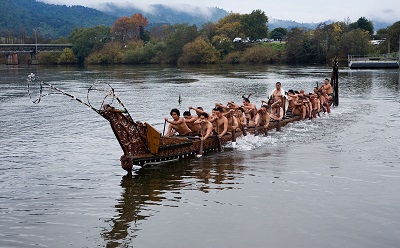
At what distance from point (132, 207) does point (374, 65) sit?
74399 mm

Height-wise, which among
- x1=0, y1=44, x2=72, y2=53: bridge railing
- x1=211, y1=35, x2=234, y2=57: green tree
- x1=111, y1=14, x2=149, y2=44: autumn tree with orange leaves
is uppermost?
x1=111, y1=14, x2=149, y2=44: autumn tree with orange leaves

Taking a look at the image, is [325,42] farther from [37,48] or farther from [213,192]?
[213,192]

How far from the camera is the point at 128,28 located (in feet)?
550

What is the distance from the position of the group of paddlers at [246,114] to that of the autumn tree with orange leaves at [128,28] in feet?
436

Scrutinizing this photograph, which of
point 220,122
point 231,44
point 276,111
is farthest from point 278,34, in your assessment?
point 220,122

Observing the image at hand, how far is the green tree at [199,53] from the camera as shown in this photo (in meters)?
124

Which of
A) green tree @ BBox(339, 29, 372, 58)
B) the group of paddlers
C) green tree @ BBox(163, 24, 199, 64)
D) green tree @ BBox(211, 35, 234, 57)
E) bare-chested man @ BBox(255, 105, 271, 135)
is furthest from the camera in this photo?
green tree @ BBox(163, 24, 199, 64)

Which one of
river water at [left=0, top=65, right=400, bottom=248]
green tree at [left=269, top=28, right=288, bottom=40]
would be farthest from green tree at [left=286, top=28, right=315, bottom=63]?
river water at [left=0, top=65, right=400, bottom=248]

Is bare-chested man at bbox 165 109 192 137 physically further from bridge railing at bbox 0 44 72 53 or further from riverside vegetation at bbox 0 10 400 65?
bridge railing at bbox 0 44 72 53

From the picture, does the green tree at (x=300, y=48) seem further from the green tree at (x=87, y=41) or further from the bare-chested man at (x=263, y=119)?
the bare-chested man at (x=263, y=119)

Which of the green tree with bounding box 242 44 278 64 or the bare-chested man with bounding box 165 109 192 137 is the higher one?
the green tree with bounding box 242 44 278 64

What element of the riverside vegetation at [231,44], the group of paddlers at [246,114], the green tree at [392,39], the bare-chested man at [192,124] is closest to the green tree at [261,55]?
the riverside vegetation at [231,44]

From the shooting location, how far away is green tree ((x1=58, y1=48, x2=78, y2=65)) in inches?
5684

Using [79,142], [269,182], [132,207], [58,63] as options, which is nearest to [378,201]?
[269,182]
